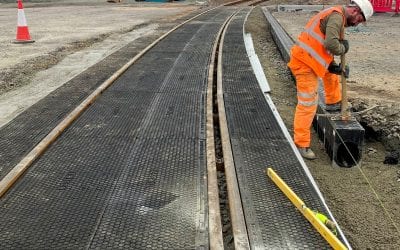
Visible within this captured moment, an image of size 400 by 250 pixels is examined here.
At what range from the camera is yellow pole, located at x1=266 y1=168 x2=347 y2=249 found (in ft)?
9.15

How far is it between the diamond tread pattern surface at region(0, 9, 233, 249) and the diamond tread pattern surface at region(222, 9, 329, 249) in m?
0.35

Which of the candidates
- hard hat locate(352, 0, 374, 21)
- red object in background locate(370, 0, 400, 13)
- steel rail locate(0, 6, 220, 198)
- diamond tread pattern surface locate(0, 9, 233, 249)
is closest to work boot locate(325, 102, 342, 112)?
hard hat locate(352, 0, 374, 21)

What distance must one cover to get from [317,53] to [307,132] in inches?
32.3

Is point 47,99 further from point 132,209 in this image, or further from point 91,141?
point 132,209

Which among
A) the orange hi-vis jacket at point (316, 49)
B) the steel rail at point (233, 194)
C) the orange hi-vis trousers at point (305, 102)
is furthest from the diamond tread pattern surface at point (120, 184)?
the orange hi-vis jacket at point (316, 49)

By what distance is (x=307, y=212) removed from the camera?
10.1 ft

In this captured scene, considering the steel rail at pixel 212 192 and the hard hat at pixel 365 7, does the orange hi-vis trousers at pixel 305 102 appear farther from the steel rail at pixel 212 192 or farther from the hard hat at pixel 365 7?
the steel rail at pixel 212 192

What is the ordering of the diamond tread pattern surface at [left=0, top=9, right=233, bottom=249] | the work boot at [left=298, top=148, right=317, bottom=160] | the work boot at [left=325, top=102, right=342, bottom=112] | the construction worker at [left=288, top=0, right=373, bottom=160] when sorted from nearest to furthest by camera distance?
the diamond tread pattern surface at [left=0, top=9, right=233, bottom=249], the construction worker at [left=288, top=0, right=373, bottom=160], the work boot at [left=298, top=148, right=317, bottom=160], the work boot at [left=325, top=102, right=342, bottom=112]

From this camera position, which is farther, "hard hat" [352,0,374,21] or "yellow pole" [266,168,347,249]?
"hard hat" [352,0,374,21]

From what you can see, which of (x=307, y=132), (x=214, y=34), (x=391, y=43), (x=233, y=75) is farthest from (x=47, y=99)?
(x=391, y=43)

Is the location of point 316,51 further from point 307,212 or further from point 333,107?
point 307,212

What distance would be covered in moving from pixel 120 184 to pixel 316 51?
239 cm

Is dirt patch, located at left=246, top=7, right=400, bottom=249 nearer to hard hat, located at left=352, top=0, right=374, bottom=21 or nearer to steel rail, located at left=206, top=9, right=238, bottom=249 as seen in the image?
steel rail, located at left=206, top=9, right=238, bottom=249

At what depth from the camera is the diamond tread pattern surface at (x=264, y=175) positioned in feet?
9.67
